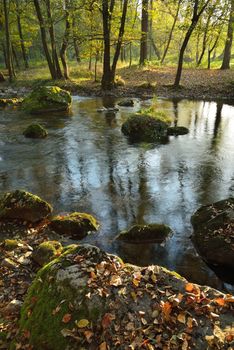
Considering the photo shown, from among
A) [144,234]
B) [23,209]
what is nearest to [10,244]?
[23,209]

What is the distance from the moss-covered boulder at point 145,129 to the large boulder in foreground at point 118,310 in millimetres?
12309

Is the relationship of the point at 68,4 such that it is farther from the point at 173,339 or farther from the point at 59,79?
the point at 173,339

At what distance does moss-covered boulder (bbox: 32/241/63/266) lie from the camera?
23.0 ft

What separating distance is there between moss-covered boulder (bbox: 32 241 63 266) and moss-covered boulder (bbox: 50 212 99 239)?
3.36 ft

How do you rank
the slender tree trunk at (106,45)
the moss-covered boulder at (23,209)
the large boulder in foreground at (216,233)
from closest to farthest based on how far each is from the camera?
the large boulder in foreground at (216,233)
the moss-covered boulder at (23,209)
the slender tree trunk at (106,45)

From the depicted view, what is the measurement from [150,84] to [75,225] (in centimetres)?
2254

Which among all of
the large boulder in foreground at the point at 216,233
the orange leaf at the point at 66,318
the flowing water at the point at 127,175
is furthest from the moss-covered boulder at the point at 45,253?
the large boulder in foreground at the point at 216,233

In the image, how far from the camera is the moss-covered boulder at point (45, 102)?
2250cm

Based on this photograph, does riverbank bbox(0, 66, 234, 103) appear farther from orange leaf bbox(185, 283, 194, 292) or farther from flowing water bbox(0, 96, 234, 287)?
orange leaf bbox(185, 283, 194, 292)

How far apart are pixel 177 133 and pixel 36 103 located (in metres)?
10.2

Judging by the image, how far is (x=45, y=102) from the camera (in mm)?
22703

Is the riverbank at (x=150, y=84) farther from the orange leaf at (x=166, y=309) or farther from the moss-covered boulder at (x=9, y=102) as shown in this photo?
the orange leaf at (x=166, y=309)

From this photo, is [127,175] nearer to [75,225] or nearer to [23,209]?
[75,225]

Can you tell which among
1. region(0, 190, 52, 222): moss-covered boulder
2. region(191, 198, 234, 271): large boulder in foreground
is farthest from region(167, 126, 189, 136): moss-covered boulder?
region(0, 190, 52, 222): moss-covered boulder
